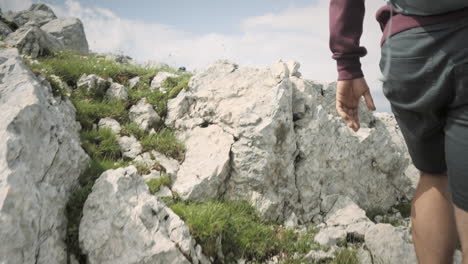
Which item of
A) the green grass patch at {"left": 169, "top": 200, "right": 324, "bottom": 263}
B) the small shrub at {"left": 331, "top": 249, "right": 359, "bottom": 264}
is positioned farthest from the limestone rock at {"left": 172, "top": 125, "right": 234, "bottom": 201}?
the small shrub at {"left": 331, "top": 249, "right": 359, "bottom": 264}

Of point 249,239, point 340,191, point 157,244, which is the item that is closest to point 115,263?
point 157,244

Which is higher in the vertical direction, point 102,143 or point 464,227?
point 464,227

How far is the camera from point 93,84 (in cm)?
855

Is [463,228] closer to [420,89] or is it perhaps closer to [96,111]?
[420,89]

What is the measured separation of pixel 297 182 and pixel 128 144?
428 cm

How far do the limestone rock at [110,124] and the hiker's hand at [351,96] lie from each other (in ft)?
20.2

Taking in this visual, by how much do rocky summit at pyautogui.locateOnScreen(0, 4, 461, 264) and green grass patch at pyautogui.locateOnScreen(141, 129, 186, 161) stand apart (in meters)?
0.03

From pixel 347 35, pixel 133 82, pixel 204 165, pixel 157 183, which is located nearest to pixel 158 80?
pixel 133 82

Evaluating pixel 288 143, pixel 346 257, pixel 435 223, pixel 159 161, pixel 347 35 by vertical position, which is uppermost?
pixel 347 35

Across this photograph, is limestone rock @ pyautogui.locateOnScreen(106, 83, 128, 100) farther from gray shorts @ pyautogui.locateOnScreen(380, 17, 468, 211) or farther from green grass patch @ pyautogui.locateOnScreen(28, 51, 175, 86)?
gray shorts @ pyautogui.locateOnScreen(380, 17, 468, 211)

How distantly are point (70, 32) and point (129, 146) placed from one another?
115 feet

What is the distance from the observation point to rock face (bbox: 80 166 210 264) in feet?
13.6

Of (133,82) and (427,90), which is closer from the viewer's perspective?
(427,90)

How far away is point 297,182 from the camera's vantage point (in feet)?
24.6
